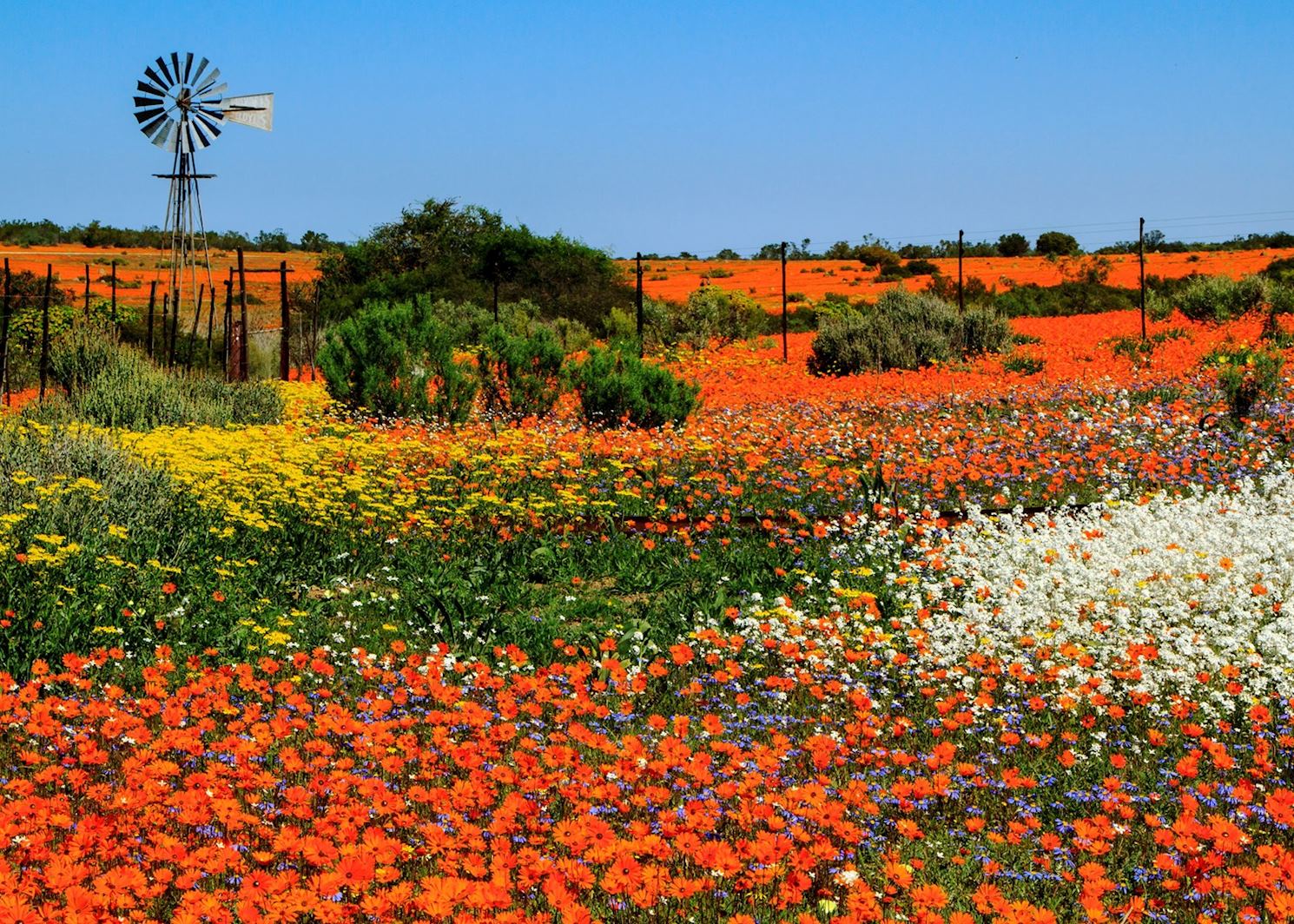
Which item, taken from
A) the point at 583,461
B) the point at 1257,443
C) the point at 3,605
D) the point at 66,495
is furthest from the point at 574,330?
the point at 3,605

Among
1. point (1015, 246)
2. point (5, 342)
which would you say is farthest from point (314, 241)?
point (5, 342)

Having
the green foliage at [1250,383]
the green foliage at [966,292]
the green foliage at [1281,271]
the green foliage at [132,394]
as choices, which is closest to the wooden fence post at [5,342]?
the green foliage at [132,394]

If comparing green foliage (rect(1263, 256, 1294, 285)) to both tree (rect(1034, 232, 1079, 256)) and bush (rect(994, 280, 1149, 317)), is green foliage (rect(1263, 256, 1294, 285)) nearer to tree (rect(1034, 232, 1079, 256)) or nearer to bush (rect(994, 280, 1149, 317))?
bush (rect(994, 280, 1149, 317))

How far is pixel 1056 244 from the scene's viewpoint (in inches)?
2584

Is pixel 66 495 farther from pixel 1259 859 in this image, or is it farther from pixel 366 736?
pixel 1259 859

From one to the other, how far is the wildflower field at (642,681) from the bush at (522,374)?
14.2 feet

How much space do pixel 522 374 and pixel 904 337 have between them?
9.05 meters

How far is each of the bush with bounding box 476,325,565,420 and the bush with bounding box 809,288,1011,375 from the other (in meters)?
7.14

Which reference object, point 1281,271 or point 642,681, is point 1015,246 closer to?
point 1281,271

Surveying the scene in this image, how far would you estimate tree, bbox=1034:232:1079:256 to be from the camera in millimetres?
64625

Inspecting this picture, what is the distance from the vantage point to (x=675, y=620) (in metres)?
7.55

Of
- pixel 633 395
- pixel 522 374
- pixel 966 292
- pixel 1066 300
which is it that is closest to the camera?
pixel 633 395

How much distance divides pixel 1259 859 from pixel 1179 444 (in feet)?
32.0

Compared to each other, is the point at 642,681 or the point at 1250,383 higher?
the point at 1250,383
